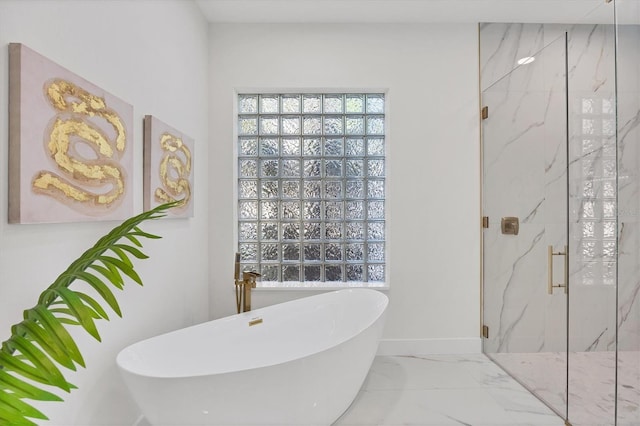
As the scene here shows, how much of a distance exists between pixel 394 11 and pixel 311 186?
1.47 meters

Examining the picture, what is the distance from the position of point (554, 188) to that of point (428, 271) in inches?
42.1

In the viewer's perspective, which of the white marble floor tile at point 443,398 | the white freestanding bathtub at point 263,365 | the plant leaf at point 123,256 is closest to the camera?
the plant leaf at point 123,256

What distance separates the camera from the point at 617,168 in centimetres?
161

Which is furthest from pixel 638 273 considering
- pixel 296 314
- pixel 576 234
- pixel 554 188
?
pixel 296 314

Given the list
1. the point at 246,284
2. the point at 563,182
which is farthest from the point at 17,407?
the point at 563,182

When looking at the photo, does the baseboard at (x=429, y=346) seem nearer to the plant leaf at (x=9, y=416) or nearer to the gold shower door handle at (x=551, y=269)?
the gold shower door handle at (x=551, y=269)

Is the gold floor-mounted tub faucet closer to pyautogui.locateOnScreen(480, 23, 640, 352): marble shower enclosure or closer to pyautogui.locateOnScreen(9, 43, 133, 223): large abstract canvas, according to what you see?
pyautogui.locateOnScreen(9, 43, 133, 223): large abstract canvas

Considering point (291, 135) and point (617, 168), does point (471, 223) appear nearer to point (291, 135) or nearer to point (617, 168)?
point (617, 168)

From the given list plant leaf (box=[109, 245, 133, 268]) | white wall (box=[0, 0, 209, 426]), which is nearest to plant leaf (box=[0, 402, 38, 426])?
plant leaf (box=[109, 245, 133, 268])

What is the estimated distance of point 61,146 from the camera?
1.16m

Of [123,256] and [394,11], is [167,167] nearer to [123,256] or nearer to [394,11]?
[123,256]

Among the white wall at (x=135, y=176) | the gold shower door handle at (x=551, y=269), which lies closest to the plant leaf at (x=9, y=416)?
the white wall at (x=135, y=176)

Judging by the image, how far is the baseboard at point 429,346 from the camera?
8.84ft

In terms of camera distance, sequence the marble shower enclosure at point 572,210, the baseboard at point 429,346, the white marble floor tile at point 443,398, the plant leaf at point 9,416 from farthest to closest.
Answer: the baseboard at point 429,346, the white marble floor tile at point 443,398, the marble shower enclosure at point 572,210, the plant leaf at point 9,416
